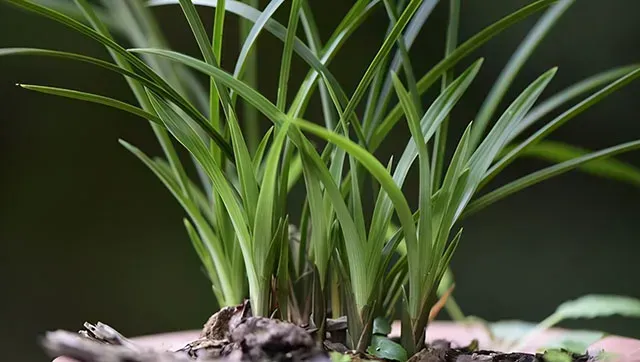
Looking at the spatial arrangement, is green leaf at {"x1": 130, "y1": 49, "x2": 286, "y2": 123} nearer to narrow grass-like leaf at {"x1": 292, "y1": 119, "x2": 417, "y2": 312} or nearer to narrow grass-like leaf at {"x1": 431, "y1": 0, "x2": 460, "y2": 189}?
narrow grass-like leaf at {"x1": 292, "y1": 119, "x2": 417, "y2": 312}

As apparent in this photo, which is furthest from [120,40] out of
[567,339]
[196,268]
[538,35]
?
[567,339]

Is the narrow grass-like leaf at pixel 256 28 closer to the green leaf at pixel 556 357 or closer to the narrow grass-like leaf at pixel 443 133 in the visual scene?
the narrow grass-like leaf at pixel 443 133

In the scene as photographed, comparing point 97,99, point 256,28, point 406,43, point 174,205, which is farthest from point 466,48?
point 174,205

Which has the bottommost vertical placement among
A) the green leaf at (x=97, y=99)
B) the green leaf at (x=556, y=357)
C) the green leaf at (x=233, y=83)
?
the green leaf at (x=556, y=357)

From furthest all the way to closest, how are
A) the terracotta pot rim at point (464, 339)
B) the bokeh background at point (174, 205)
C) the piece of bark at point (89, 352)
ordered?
1. the bokeh background at point (174, 205)
2. the terracotta pot rim at point (464, 339)
3. the piece of bark at point (89, 352)

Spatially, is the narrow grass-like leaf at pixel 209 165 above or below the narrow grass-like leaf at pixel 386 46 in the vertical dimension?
below

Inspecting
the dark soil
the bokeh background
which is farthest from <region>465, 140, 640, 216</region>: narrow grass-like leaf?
the bokeh background

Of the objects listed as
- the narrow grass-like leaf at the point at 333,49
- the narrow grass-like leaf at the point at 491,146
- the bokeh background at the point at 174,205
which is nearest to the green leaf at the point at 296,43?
the narrow grass-like leaf at the point at 333,49

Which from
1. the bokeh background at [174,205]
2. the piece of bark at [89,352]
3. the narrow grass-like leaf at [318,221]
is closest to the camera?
the piece of bark at [89,352]

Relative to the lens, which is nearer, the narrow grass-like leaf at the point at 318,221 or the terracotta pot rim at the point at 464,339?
the narrow grass-like leaf at the point at 318,221
